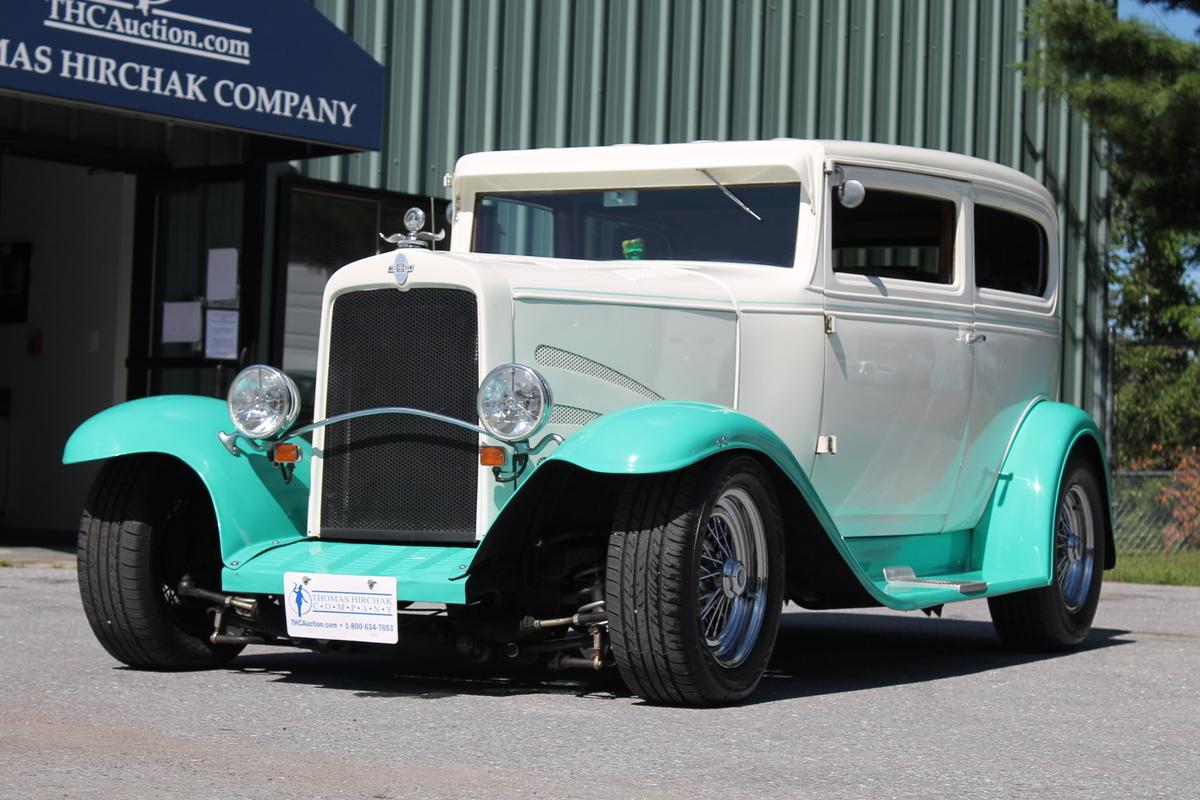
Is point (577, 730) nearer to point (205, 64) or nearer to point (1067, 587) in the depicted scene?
point (1067, 587)

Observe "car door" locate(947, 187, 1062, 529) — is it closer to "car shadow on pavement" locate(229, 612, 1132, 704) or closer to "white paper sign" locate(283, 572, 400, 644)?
"car shadow on pavement" locate(229, 612, 1132, 704)

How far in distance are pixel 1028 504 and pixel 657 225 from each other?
2005 millimetres

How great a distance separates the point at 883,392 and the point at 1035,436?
1.10m

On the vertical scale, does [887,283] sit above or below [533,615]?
above

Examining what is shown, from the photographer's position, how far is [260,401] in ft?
20.3

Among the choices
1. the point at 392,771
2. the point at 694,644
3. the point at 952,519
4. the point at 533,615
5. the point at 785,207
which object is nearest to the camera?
the point at 392,771

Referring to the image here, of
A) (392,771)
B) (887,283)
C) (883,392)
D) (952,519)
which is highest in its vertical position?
(887,283)

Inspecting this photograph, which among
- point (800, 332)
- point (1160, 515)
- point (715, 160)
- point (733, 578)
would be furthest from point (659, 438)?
point (1160, 515)

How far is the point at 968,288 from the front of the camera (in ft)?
24.3

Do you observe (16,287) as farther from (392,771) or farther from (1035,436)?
(392,771)

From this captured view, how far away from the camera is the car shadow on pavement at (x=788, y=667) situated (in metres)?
6.04

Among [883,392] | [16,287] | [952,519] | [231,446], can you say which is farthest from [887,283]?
[16,287]

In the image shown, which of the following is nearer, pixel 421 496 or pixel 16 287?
pixel 421 496

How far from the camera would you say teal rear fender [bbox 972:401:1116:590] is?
7.33 meters
